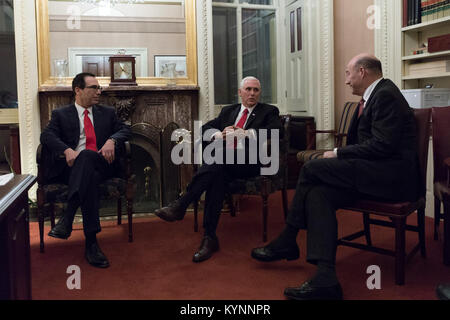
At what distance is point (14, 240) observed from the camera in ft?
4.92

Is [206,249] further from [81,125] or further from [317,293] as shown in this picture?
[81,125]

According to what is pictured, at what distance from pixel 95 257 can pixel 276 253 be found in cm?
103

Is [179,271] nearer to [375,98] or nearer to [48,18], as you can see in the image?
[375,98]

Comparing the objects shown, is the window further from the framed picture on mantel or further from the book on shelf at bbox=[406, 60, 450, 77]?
the book on shelf at bbox=[406, 60, 450, 77]

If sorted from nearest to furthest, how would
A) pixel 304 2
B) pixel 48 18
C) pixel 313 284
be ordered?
pixel 313 284
pixel 48 18
pixel 304 2

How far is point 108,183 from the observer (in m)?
3.10

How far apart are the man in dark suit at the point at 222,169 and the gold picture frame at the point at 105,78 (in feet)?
3.01

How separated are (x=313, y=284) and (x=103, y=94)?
2.60 m

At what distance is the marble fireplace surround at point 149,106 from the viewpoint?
395 centimetres

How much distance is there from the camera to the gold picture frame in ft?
12.9

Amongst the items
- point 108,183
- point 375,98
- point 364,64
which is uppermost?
point 364,64

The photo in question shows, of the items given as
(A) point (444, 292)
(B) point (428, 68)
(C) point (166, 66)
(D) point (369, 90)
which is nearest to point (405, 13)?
(B) point (428, 68)

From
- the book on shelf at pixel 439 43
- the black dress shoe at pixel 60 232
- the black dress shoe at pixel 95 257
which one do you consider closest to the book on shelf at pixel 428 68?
the book on shelf at pixel 439 43
